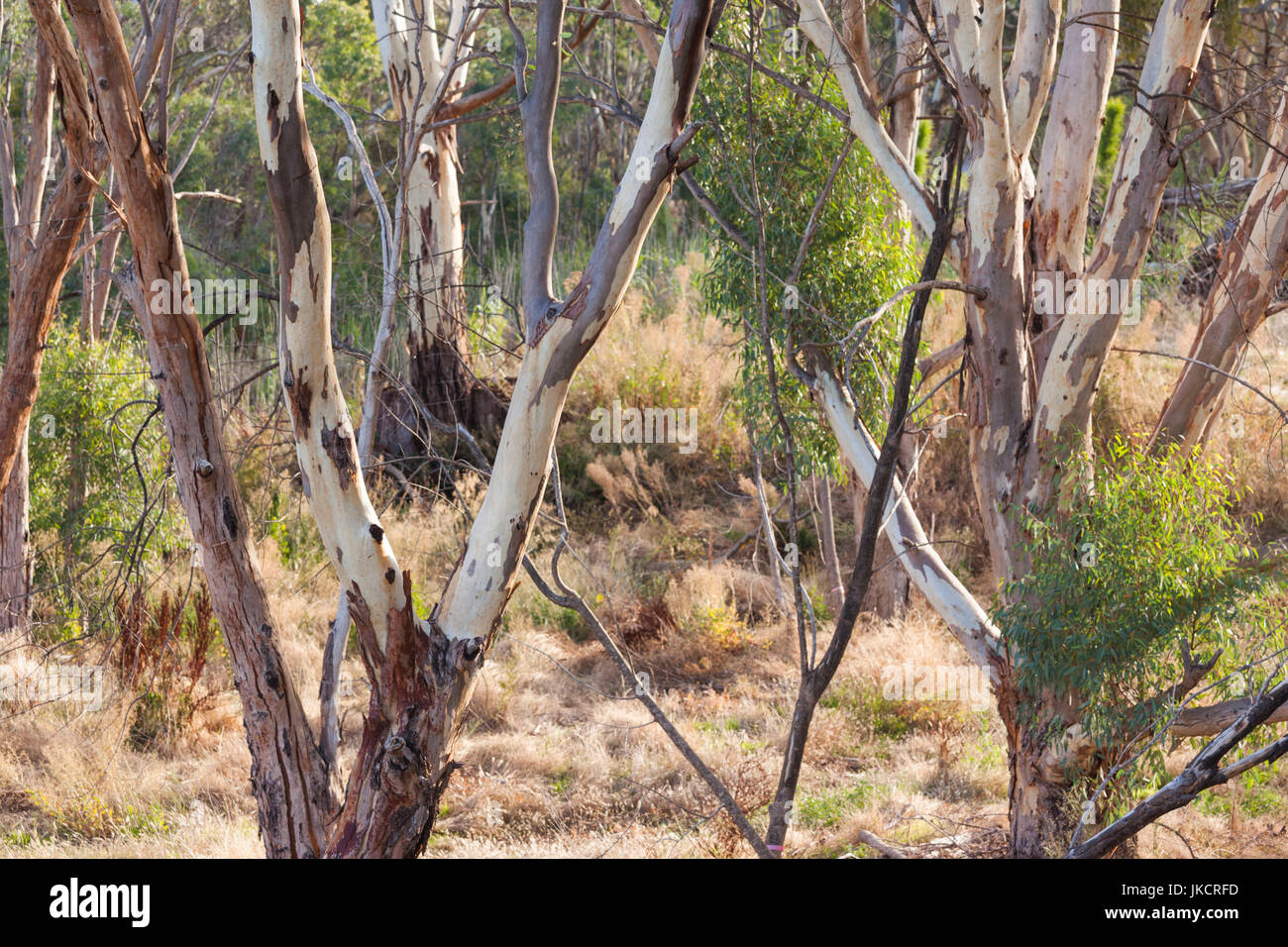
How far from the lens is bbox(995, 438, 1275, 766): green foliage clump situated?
136 inches

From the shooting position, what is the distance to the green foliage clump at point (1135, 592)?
3.45m

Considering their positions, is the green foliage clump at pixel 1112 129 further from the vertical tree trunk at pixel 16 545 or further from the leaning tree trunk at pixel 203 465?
the vertical tree trunk at pixel 16 545

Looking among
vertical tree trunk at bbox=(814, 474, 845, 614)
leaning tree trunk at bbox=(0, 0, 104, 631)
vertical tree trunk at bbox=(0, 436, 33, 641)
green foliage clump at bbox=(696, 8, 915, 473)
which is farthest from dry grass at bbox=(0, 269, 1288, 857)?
leaning tree trunk at bbox=(0, 0, 104, 631)

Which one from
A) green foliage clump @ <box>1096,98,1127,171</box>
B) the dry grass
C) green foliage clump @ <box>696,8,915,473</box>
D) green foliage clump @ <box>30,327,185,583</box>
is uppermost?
green foliage clump @ <box>1096,98,1127,171</box>

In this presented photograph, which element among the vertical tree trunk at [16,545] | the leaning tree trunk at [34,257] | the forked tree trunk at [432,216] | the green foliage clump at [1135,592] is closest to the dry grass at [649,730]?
the green foliage clump at [1135,592]

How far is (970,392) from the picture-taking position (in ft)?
13.7

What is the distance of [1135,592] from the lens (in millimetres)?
3484

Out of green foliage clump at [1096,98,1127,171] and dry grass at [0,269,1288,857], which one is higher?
green foliage clump at [1096,98,1127,171]

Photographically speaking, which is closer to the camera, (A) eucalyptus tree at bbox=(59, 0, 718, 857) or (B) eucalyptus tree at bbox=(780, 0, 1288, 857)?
(A) eucalyptus tree at bbox=(59, 0, 718, 857)

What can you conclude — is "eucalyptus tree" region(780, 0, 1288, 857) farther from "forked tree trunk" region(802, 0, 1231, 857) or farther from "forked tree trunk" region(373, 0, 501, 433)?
"forked tree trunk" region(373, 0, 501, 433)

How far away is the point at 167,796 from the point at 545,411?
148 inches

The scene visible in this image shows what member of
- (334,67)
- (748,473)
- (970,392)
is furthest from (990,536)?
(334,67)

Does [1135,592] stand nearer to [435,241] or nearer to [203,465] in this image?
[203,465]
